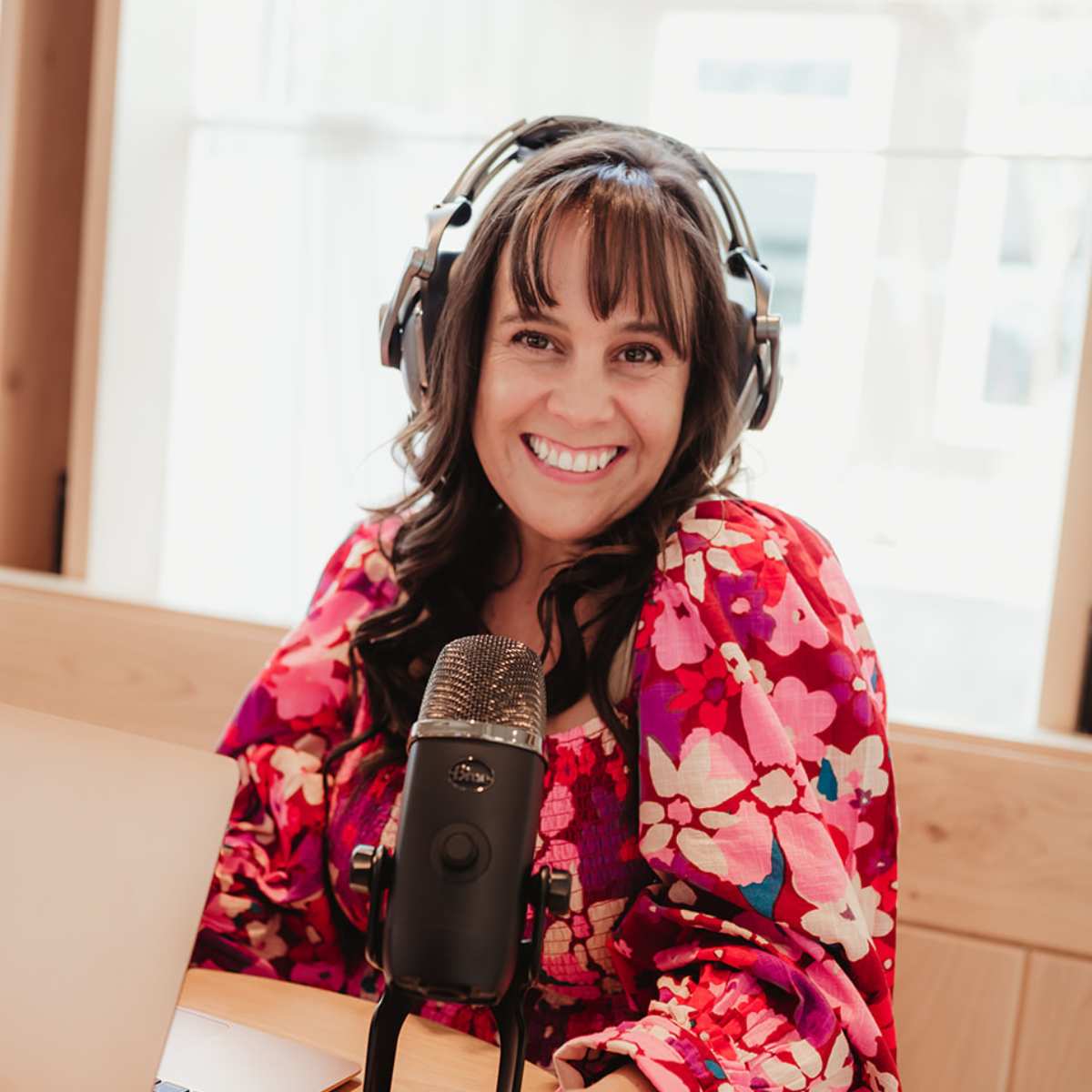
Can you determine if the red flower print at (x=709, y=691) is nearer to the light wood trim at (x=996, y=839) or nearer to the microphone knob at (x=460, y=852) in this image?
the microphone knob at (x=460, y=852)

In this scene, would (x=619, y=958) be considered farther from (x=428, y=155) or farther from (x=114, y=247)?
(x=114, y=247)

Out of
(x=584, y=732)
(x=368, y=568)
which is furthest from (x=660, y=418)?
(x=368, y=568)

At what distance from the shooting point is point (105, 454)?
2127 millimetres

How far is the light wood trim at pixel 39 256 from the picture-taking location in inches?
83.7

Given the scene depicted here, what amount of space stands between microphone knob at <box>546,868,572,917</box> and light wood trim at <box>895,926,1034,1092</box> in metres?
1.02

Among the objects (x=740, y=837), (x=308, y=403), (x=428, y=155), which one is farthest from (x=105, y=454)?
(x=740, y=837)

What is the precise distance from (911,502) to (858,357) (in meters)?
0.21

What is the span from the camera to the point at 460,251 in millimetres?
1181

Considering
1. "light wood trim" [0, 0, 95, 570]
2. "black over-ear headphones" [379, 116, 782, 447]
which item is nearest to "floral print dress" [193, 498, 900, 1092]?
"black over-ear headphones" [379, 116, 782, 447]

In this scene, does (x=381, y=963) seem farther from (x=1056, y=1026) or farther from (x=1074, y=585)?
(x=1074, y=585)

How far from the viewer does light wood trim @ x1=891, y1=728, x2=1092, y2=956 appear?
4.77ft

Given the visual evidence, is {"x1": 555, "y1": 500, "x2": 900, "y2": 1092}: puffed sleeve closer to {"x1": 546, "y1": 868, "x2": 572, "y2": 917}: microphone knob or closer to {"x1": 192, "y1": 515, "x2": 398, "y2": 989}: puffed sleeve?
{"x1": 546, "y1": 868, "x2": 572, "y2": 917}: microphone knob

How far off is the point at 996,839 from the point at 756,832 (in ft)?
2.12

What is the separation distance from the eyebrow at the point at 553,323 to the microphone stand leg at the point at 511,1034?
0.60 metres
